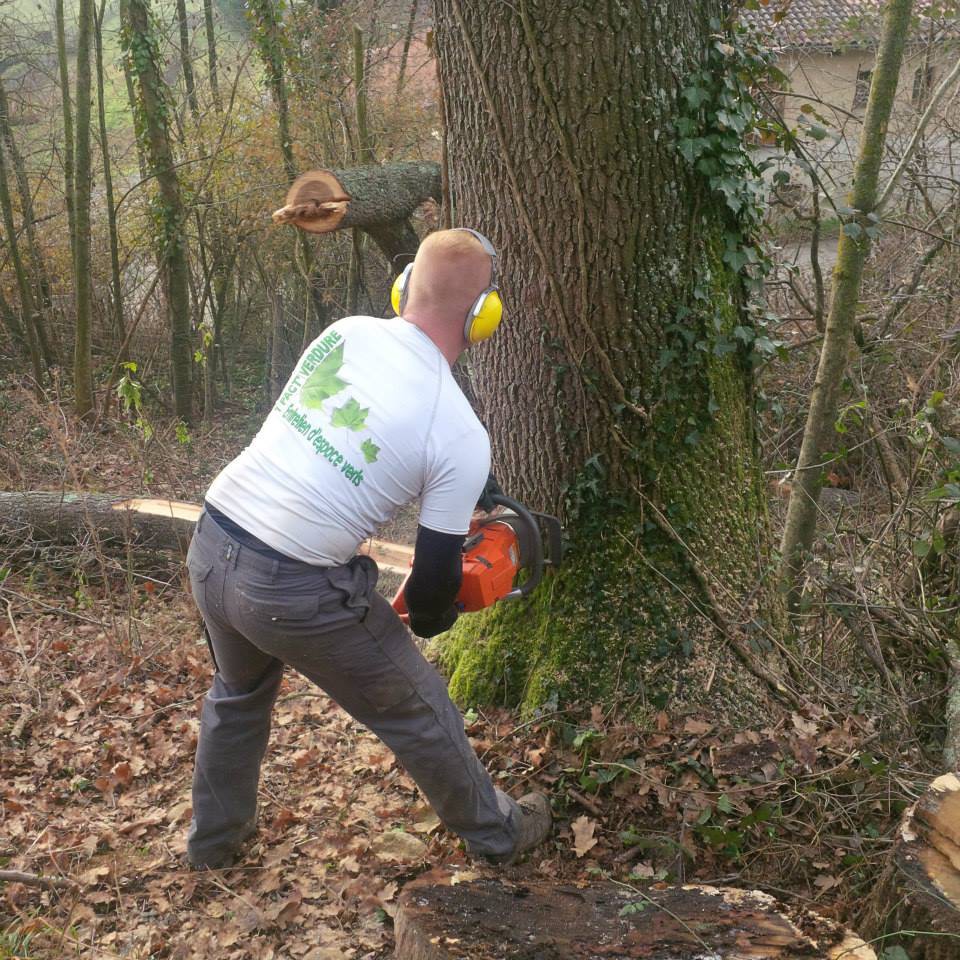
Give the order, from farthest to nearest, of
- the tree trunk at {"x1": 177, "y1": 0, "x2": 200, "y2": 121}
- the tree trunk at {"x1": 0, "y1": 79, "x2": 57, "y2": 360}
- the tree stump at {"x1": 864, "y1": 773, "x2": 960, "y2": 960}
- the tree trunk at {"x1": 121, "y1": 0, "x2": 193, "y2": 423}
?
1. the tree trunk at {"x1": 177, "y1": 0, "x2": 200, "y2": 121}
2. the tree trunk at {"x1": 0, "y1": 79, "x2": 57, "y2": 360}
3. the tree trunk at {"x1": 121, "y1": 0, "x2": 193, "y2": 423}
4. the tree stump at {"x1": 864, "y1": 773, "x2": 960, "y2": 960}

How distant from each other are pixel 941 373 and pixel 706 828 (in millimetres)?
3248

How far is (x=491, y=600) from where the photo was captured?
295 centimetres

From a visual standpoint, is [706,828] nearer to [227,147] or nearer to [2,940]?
[2,940]

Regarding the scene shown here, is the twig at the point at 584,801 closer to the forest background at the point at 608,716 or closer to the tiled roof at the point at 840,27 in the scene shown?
the forest background at the point at 608,716

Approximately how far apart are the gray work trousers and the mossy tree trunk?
71 centimetres

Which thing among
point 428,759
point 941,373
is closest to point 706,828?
point 428,759

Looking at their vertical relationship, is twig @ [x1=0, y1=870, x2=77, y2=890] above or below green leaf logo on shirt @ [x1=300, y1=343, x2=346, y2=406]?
below

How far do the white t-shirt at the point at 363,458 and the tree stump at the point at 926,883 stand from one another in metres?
1.52

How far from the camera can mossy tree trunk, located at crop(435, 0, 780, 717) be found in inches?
129

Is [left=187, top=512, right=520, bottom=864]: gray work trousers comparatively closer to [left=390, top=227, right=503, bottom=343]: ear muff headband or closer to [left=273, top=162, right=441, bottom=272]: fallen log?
[left=390, top=227, right=503, bottom=343]: ear muff headband

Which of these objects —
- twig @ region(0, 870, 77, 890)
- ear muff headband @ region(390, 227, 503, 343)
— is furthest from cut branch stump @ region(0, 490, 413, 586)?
ear muff headband @ region(390, 227, 503, 343)

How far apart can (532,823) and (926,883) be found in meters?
1.32

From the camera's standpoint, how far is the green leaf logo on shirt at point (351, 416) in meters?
2.62

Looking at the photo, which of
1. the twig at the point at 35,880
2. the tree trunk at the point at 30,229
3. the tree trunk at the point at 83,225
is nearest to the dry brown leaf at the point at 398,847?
the twig at the point at 35,880
